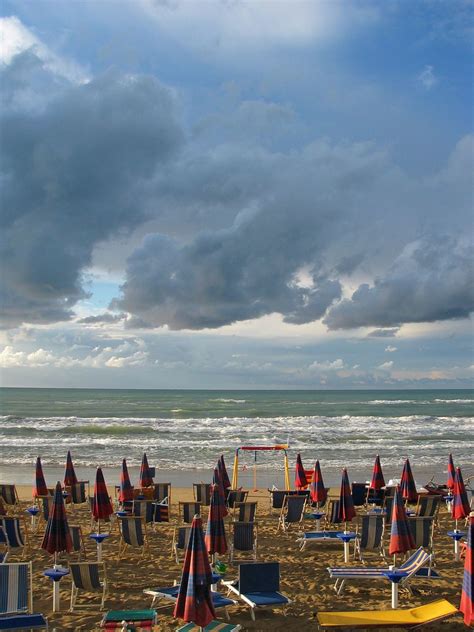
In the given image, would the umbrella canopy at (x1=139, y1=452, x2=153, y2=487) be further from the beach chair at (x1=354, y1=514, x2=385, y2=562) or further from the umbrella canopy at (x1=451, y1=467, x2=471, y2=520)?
the umbrella canopy at (x1=451, y1=467, x2=471, y2=520)

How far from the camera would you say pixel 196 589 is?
244 inches

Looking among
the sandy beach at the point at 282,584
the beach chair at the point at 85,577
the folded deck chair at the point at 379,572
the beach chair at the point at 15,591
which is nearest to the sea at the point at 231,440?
the sandy beach at the point at 282,584

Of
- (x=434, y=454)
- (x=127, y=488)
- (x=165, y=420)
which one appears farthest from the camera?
(x=165, y=420)

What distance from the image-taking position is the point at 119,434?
129 feet

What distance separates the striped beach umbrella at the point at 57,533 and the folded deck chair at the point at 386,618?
4.07 meters

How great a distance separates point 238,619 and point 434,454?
22884 mm

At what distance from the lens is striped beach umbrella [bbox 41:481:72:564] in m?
8.73

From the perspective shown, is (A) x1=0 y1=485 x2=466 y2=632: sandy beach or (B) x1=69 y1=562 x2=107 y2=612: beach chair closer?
(A) x1=0 y1=485 x2=466 y2=632: sandy beach

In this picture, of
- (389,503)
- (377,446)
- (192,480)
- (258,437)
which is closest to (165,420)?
(258,437)

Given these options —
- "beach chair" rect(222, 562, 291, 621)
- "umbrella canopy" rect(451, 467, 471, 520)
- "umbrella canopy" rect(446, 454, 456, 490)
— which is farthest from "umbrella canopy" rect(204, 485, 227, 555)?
"umbrella canopy" rect(446, 454, 456, 490)

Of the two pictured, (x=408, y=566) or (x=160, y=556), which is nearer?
(x=408, y=566)

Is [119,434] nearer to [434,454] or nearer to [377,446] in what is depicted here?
[377,446]

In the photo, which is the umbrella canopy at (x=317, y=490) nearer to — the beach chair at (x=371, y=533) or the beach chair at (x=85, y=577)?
the beach chair at (x=371, y=533)

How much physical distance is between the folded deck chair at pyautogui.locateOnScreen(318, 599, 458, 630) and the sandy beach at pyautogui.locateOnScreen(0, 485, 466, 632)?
0.53m
